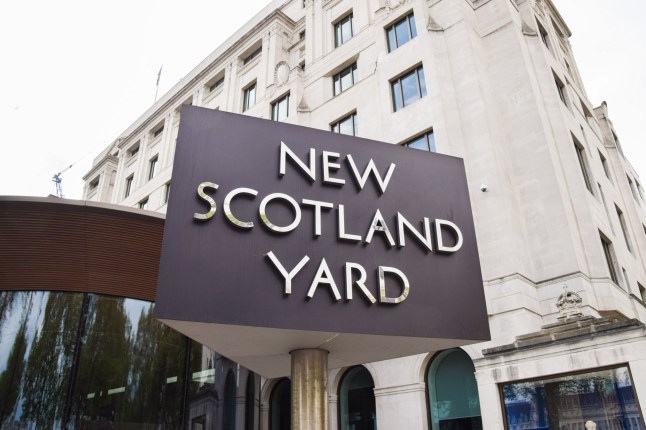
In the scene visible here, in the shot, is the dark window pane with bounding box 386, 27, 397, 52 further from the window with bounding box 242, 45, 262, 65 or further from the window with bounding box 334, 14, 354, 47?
the window with bounding box 242, 45, 262, 65

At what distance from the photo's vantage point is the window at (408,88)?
24484 millimetres

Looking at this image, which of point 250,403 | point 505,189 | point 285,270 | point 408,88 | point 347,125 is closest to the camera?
point 285,270

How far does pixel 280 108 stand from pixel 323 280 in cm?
2523

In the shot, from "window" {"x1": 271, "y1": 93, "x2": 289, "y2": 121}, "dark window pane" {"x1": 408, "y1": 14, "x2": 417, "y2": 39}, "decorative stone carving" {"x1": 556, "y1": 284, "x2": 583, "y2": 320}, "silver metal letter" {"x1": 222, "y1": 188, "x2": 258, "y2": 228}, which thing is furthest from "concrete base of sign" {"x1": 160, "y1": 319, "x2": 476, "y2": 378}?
"window" {"x1": 271, "y1": 93, "x2": 289, "y2": 121}

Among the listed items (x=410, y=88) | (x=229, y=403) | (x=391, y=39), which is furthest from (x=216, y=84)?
(x=229, y=403)

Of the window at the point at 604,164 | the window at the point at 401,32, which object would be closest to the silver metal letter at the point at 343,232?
the window at the point at 401,32

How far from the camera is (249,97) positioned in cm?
3884

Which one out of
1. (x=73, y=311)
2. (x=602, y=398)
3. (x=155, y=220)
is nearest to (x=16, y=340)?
(x=73, y=311)

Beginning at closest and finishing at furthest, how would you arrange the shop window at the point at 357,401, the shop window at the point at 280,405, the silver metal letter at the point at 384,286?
the silver metal letter at the point at 384,286 → the shop window at the point at 357,401 → the shop window at the point at 280,405

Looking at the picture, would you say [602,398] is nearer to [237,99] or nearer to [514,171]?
[514,171]

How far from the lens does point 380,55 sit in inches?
1062

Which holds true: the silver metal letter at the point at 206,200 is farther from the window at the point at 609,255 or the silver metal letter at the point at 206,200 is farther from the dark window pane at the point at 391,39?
the dark window pane at the point at 391,39

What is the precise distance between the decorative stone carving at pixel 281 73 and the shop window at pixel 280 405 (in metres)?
19.7

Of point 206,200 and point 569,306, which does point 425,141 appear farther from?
point 206,200
